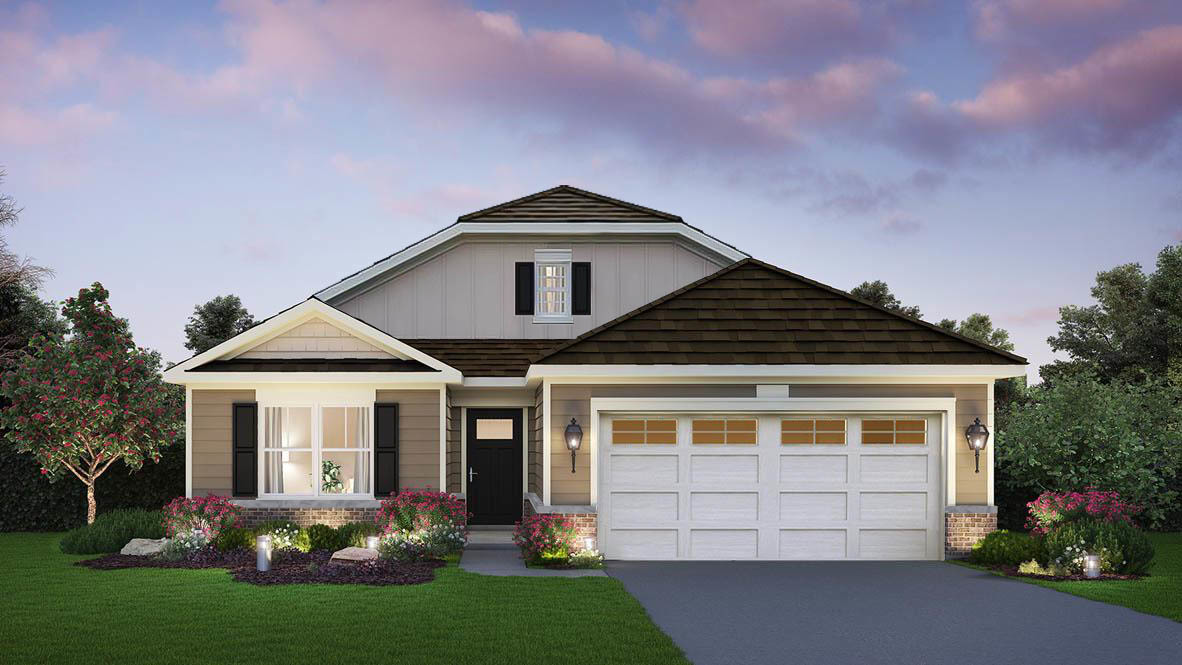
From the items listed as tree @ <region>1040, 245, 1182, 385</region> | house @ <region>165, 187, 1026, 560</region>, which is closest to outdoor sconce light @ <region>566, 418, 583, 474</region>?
house @ <region>165, 187, 1026, 560</region>

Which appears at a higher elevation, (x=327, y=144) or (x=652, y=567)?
(x=327, y=144)

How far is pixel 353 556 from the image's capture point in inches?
525

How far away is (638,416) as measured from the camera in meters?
14.6

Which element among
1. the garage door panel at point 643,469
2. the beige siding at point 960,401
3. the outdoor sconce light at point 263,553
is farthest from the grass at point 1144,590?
the outdoor sconce light at point 263,553

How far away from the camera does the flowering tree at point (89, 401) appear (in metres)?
17.0

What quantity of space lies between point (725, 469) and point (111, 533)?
9.84 metres

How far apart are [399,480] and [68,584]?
17.1 feet

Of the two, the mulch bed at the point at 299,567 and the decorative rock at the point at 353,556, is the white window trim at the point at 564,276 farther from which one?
the decorative rock at the point at 353,556

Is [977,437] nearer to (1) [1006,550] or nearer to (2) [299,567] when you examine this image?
(1) [1006,550]

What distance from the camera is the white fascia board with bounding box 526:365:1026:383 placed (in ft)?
46.4

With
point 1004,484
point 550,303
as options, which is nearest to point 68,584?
point 550,303

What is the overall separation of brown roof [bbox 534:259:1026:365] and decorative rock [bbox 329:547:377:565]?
356cm

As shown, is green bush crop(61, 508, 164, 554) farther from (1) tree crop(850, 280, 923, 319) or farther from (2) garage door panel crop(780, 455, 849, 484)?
(1) tree crop(850, 280, 923, 319)

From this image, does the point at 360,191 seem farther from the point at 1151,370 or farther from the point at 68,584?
the point at 1151,370
